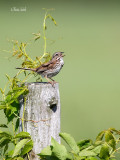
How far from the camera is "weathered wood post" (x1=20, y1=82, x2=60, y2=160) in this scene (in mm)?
3275

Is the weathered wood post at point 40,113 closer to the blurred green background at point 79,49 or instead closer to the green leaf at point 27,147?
the green leaf at point 27,147

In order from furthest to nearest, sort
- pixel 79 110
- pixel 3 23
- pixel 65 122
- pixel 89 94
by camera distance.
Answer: pixel 3 23, pixel 89 94, pixel 79 110, pixel 65 122

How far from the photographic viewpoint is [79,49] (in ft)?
36.3

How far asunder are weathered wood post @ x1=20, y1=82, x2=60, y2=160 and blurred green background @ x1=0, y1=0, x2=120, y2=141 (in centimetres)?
311

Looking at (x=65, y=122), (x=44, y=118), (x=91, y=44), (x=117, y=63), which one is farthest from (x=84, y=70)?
(x=44, y=118)

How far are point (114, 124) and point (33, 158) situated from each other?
155 inches

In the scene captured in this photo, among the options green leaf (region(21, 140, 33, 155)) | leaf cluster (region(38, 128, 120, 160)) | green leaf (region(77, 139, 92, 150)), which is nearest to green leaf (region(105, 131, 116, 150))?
leaf cluster (region(38, 128, 120, 160))

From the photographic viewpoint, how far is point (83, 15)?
13.4 metres

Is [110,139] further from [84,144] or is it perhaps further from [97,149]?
[84,144]

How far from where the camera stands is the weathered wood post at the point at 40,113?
328 centimetres

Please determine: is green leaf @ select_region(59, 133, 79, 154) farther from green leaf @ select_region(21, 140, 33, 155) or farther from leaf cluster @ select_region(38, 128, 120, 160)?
green leaf @ select_region(21, 140, 33, 155)

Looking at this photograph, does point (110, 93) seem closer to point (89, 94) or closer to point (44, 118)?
point (89, 94)

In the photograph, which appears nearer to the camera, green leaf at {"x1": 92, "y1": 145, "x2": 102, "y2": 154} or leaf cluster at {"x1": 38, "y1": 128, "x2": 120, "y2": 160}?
leaf cluster at {"x1": 38, "y1": 128, "x2": 120, "y2": 160}

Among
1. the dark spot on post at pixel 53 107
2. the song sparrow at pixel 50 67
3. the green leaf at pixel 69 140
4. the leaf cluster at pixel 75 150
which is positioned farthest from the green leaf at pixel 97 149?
the song sparrow at pixel 50 67
